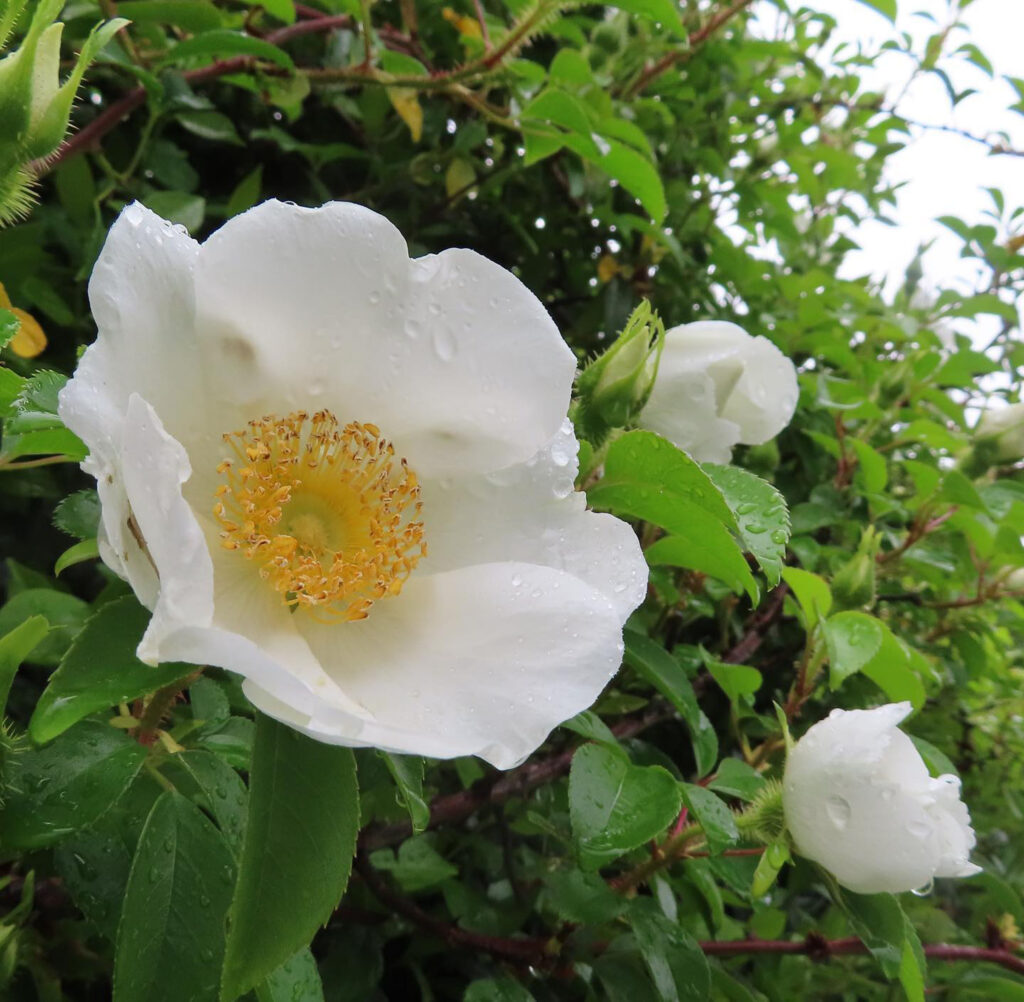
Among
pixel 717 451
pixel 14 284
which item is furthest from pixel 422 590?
pixel 14 284

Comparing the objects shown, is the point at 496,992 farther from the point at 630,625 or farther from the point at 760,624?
the point at 760,624

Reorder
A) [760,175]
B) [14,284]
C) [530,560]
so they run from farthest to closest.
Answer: [760,175] < [14,284] < [530,560]

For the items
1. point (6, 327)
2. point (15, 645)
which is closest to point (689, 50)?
point (6, 327)

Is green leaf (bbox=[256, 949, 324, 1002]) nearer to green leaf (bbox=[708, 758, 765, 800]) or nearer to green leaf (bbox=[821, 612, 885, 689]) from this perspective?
green leaf (bbox=[708, 758, 765, 800])

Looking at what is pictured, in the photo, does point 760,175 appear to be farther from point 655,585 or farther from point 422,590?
point 422,590

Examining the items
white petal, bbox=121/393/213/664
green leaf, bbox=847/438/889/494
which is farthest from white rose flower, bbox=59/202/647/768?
green leaf, bbox=847/438/889/494
